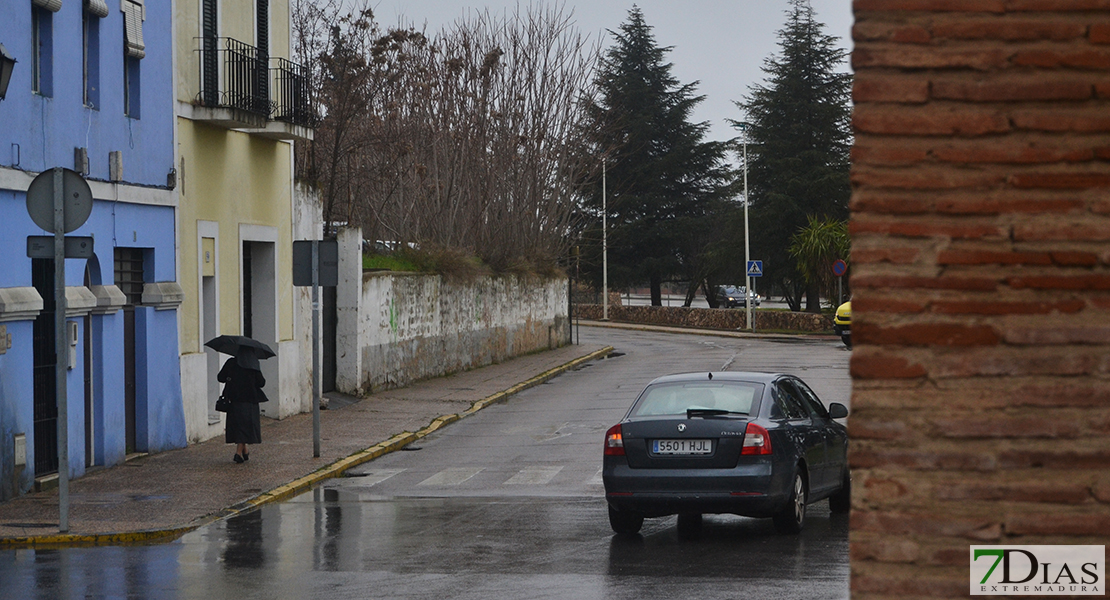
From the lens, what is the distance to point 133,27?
17359 millimetres

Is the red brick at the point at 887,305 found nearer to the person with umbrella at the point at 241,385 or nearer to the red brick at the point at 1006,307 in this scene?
the red brick at the point at 1006,307

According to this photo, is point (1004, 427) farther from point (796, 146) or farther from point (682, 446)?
point (796, 146)

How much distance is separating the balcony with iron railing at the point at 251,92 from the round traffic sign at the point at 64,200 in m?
7.57

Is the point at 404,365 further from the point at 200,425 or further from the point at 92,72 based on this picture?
the point at 92,72

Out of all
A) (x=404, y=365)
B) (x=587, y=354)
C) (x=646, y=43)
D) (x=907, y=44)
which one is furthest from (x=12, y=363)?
(x=646, y=43)

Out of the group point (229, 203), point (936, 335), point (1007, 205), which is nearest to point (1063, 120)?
point (1007, 205)

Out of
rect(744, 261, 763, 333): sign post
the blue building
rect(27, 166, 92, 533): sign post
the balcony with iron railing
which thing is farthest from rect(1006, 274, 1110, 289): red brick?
rect(744, 261, 763, 333): sign post

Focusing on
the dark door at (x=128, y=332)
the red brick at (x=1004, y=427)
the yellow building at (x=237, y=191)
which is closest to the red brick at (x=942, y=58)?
the red brick at (x=1004, y=427)

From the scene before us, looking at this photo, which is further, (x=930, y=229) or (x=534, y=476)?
(x=534, y=476)

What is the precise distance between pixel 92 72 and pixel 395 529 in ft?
24.9

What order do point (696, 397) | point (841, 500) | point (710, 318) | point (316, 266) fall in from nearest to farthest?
point (696, 397) < point (841, 500) < point (316, 266) < point (710, 318)

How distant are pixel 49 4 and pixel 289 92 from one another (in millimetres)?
6942

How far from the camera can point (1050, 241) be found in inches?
146

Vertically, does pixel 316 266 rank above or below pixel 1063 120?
below
